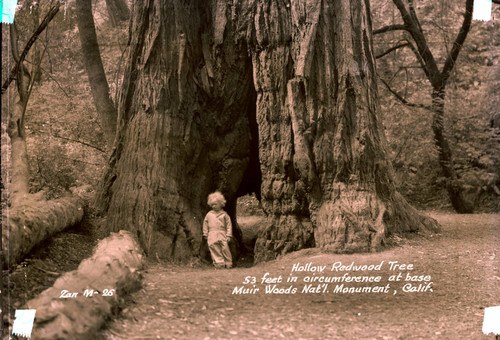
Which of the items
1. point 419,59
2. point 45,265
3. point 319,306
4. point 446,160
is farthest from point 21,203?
point 419,59

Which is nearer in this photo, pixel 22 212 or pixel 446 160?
pixel 22 212

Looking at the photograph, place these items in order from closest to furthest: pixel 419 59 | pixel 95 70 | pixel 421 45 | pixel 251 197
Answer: pixel 95 70 < pixel 421 45 < pixel 419 59 < pixel 251 197

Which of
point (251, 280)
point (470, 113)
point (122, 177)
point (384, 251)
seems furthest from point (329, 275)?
point (470, 113)

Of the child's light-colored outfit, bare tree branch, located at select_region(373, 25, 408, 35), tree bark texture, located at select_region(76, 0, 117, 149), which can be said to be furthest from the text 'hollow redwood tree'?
bare tree branch, located at select_region(373, 25, 408, 35)

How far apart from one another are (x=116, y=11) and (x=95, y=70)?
646mm

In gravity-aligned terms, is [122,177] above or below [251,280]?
above

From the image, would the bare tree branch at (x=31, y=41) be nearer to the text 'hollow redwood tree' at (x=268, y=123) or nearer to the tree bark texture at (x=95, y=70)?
the tree bark texture at (x=95, y=70)

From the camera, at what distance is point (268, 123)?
5.90m

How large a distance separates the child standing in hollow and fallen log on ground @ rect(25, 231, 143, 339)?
0.88 meters

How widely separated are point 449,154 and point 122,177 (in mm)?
3630

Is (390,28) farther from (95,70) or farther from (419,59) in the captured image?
(95,70)

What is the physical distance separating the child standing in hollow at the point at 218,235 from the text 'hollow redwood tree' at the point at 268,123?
0.30m

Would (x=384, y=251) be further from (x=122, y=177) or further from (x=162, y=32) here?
(x=162, y=32)

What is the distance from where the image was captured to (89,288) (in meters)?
3.91
